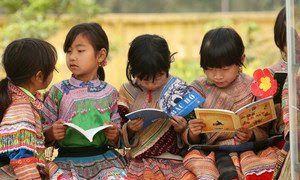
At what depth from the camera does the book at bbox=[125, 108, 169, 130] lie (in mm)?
4809

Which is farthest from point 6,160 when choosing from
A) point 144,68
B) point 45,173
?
point 144,68

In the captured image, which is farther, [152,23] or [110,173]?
[152,23]

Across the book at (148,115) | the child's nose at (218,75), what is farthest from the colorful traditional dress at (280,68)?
the book at (148,115)

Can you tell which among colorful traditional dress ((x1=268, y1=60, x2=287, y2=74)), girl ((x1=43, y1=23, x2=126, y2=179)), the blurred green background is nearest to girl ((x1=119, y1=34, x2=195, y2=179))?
girl ((x1=43, y1=23, x2=126, y2=179))

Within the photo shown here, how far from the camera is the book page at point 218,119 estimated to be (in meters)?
4.73

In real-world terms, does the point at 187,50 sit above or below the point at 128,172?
below

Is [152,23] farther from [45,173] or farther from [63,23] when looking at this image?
[45,173]

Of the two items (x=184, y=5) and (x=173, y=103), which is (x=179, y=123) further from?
(x=184, y=5)

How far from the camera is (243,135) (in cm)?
499

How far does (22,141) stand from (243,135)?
51.6 inches

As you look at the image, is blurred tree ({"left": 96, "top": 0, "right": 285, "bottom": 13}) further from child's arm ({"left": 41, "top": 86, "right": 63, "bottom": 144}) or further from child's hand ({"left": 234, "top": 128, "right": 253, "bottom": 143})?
child's arm ({"left": 41, "top": 86, "right": 63, "bottom": 144})

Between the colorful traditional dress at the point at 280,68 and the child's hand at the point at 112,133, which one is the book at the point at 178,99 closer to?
the child's hand at the point at 112,133

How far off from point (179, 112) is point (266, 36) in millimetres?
8546

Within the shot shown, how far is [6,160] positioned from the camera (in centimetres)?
464
